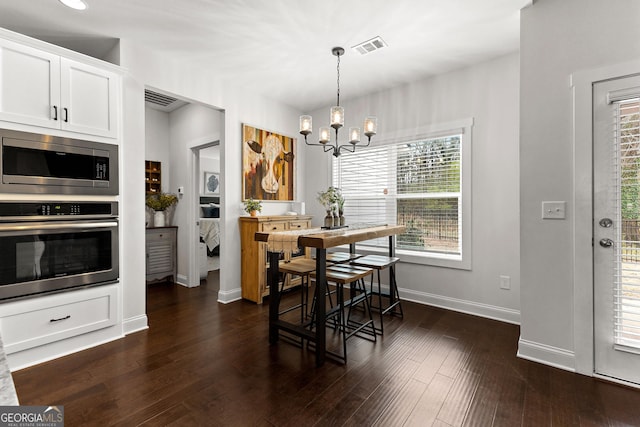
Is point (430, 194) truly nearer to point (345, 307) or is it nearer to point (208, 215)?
point (345, 307)

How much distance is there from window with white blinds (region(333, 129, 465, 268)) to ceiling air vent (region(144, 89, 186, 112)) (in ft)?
8.90

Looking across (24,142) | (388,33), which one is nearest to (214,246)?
(24,142)

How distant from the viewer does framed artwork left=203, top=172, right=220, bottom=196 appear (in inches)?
282

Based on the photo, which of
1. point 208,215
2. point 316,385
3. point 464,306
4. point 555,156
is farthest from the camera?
point 208,215

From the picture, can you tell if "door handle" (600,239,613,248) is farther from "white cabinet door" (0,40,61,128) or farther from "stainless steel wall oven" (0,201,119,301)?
"white cabinet door" (0,40,61,128)

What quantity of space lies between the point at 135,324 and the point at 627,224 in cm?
414

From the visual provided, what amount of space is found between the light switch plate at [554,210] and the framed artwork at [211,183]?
21.3 ft

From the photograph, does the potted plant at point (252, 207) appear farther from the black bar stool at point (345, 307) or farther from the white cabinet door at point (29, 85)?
the white cabinet door at point (29, 85)

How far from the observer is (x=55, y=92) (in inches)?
96.7

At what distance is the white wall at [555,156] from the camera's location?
2168 mm

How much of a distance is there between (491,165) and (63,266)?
4163 millimetres

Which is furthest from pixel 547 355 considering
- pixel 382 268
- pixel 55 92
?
pixel 55 92

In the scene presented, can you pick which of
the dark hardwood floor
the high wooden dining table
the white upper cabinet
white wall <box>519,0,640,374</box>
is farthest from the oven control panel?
white wall <box>519,0,640,374</box>

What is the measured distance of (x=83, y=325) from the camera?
2568 mm
